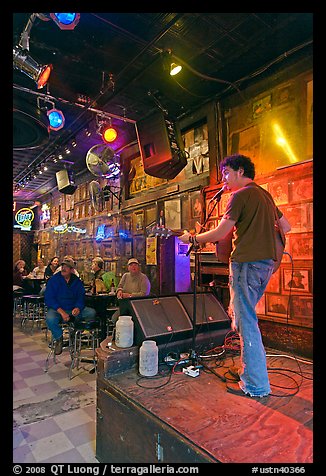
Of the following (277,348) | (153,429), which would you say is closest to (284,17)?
(277,348)

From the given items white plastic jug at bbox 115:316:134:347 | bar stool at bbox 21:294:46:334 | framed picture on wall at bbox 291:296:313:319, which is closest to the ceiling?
white plastic jug at bbox 115:316:134:347

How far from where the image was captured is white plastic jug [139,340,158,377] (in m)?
2.73

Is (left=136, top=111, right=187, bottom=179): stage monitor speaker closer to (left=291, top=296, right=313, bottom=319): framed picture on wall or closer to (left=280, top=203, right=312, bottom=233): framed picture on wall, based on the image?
(left=280, top=203, right=312, bottom=233): framed picture on wall

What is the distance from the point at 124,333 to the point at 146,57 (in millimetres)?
3963

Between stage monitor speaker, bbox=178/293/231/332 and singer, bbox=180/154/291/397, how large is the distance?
3.43 ft

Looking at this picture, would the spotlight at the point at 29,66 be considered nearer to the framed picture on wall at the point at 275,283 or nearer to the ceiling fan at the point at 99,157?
the ceiling fan at the point at 99,157

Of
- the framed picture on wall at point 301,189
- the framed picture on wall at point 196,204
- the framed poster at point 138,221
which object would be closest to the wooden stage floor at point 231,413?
the framed picture on wall at point 301,189

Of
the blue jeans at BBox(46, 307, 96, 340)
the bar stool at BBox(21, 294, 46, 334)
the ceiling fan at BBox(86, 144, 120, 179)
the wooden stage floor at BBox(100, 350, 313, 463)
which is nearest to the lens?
the wooden stage floor at BBox(100, 350, 313, 463)

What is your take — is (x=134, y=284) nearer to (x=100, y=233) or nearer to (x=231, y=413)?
(x=231, y=413)

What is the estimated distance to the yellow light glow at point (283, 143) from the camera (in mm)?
3924
